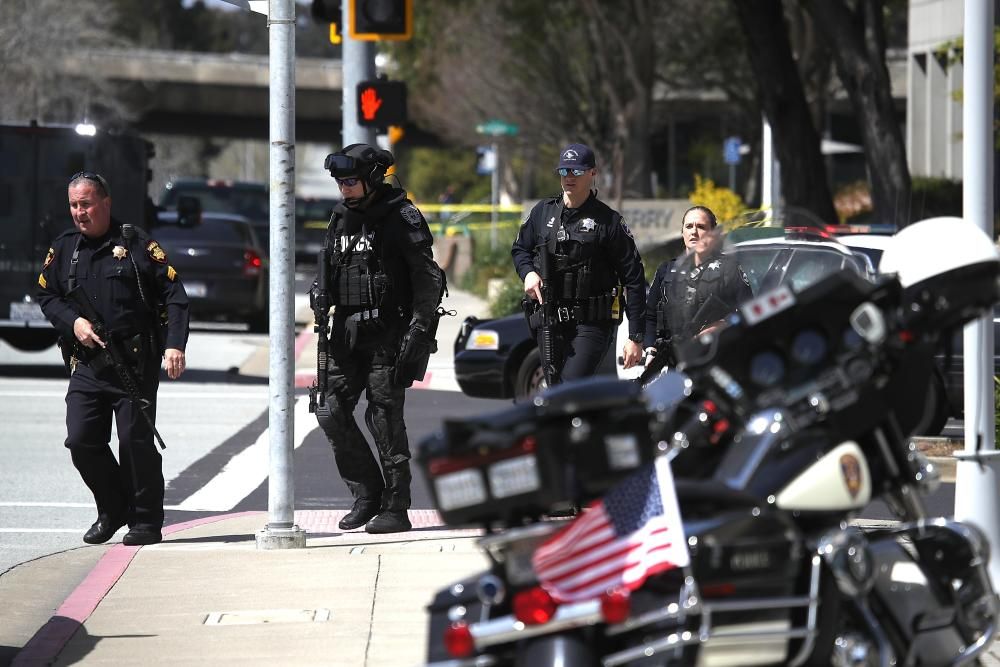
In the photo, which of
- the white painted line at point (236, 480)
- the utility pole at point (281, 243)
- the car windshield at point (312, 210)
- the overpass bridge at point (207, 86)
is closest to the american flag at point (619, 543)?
the utility pole at point (281, 243)

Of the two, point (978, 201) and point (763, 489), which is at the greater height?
point (978, 201)

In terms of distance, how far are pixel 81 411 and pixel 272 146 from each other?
1.68m

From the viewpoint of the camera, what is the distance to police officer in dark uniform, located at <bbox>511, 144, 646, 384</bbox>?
937 cm

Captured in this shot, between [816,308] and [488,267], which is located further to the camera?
[488,267]

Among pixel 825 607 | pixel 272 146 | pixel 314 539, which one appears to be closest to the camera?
pixel 825 607

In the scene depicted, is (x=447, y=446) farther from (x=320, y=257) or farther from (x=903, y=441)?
(x=320, y=257)

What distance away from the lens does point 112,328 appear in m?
8.88

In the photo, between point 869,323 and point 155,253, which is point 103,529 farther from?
point 869,323

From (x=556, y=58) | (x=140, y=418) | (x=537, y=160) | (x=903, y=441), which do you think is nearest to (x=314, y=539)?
(x=140, y=418)

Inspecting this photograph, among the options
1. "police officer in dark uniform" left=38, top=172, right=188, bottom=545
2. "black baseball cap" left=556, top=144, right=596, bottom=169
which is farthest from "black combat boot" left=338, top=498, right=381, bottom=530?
"black baseball cap" left=556, top=144, right=596, bottom=169

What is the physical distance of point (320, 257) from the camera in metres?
9.02

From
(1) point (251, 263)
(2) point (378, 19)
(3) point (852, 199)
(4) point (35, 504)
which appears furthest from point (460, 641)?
(3) point (852, 199)

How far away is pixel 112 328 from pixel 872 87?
15.3 m

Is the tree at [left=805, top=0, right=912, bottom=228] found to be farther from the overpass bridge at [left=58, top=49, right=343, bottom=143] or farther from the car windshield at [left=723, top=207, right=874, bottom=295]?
the overpass bridge at [left=58, top=49, right=343, bottom=143]
